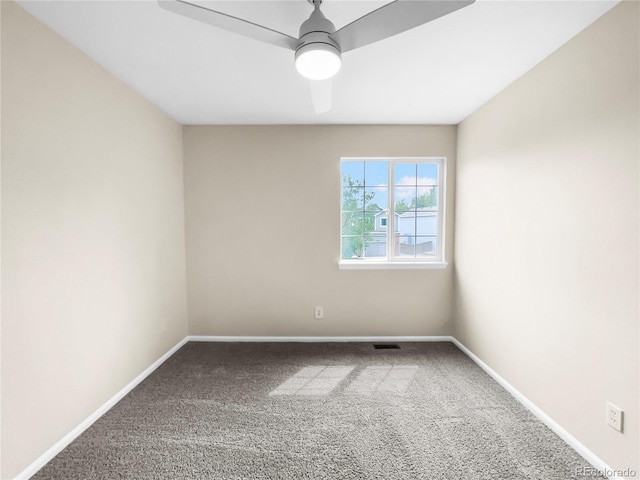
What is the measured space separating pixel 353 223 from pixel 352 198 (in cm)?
28

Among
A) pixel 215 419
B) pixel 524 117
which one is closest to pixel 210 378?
pixel 215 419

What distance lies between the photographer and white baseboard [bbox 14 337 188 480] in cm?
155

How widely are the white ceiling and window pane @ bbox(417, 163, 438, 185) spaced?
0.62 metres

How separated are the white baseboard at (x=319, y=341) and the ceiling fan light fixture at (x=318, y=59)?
2426 mm

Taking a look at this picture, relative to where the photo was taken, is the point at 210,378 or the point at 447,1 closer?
the point at 447,1

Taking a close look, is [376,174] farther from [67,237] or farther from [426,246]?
[67,237]

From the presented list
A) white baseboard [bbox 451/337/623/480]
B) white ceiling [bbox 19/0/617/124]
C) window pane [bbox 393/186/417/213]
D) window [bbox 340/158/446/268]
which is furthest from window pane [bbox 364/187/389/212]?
white baseboard [bbox 451/337/623/480]

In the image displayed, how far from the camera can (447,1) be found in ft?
3.40

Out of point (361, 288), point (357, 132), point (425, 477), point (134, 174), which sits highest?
point (357, 132)

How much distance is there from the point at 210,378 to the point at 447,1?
2.83 metres

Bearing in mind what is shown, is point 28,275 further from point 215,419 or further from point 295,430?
point 295,430

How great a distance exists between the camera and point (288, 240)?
324 centimetres

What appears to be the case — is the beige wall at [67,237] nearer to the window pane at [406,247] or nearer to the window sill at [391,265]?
the window sill at [391,265]

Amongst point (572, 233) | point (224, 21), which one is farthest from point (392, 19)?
point (572, 233)
